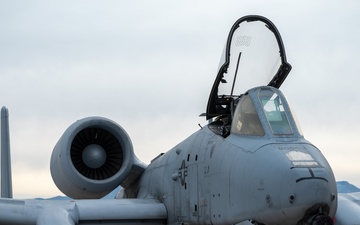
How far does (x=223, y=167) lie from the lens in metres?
9.96

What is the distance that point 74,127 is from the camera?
1473 cm

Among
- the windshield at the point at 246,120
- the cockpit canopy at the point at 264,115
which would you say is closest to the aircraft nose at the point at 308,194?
the cockpit canopy at the point at 264,115

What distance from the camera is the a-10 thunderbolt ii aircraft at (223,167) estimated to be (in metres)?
8.55

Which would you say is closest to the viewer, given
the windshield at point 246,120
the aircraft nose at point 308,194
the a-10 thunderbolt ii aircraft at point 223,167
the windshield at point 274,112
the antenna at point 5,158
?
the aircraft nose at point 308,194

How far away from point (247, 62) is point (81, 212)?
Result: 4.01 meters

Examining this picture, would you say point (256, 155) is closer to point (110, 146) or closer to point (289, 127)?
point (289, 127)

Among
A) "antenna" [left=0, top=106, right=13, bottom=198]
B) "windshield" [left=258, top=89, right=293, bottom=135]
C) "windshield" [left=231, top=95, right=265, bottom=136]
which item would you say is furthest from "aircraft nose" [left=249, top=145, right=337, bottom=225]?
"antenna" [left=0, top=106, right=13, bottom=198]

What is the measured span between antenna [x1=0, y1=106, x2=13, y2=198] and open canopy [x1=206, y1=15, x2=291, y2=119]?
6.22 m

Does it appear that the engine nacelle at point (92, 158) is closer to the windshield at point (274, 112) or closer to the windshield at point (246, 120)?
the windshield at point (246, 120)

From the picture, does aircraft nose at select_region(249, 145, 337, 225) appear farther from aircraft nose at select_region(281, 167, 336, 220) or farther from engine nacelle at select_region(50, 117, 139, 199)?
engine nacelle at select_region(50, 117, 139, 199)

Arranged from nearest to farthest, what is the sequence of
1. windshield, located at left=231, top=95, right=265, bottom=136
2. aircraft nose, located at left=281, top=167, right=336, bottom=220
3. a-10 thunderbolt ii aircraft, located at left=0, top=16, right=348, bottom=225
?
aircraft nose, located at left=281, top=167, right=336, bottom=220 < a-10 thunderbolt ii aircraft, located at left=0, top=16, right=348, bottom=225 < windshield, located at left=231, top=95, right=265, bottom=136

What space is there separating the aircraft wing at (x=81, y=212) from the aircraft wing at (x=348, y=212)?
Answer: 127 inches

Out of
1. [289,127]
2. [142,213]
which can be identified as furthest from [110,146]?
[289,127]

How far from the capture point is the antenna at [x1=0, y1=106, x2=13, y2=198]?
15688 millimetres
